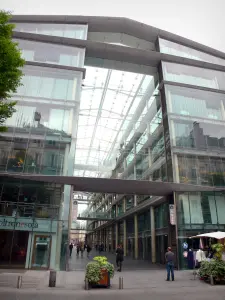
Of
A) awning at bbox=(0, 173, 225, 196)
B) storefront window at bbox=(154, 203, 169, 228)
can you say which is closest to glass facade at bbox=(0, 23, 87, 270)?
awning at bbox=(0, 173, 225, 196)

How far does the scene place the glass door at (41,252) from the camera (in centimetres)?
1574

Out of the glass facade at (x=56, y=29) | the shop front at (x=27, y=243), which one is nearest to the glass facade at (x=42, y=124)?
the shop front at (x=27, y=243)

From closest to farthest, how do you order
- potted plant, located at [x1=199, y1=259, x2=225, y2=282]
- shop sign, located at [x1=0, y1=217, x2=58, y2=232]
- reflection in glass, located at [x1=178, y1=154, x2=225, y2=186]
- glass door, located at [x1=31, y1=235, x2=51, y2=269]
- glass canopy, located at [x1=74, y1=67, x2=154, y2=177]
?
potted plant, located at [x1=199, y1=259, x2=225, y2=282] < glass door, located at [x1=31, y1=235, x2=51, y2=269] < shop sign, located at [x1=0, y1=217, x2=58, y2=232] < reflection in glass, located at [x1=178, y1=154, x2=225, y2=186] < glass canopy, located at [x1=74, y1=67, x2=154, y2=177]

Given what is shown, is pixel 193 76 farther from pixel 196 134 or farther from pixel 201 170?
pixel 201 170

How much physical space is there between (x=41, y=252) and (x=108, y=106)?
Result: 16498mm

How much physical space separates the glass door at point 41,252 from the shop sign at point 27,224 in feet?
1.87

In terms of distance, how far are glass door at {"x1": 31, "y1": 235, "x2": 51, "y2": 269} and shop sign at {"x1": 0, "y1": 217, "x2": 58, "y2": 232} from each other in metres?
0.57

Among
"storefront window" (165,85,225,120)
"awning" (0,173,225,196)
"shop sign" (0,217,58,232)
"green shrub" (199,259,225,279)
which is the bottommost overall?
"green shrub" (199,259,225,279)

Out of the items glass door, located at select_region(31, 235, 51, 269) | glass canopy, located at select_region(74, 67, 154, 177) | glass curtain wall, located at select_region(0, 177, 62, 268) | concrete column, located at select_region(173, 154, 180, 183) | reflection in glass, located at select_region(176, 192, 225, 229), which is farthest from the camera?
glass canopy, located at select_region(74, 67, 154, 177)

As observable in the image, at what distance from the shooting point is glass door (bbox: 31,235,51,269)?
15742 mm

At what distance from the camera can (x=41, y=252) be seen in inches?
633

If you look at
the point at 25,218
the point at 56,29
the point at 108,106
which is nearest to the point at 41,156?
the point at 25,218

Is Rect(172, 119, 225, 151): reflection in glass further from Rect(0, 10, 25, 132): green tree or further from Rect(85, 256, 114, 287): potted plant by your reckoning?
Rect(0, 10, 25, 132): green tree

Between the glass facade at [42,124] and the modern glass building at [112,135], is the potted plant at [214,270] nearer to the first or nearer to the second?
the modern glass building at [112,135]
